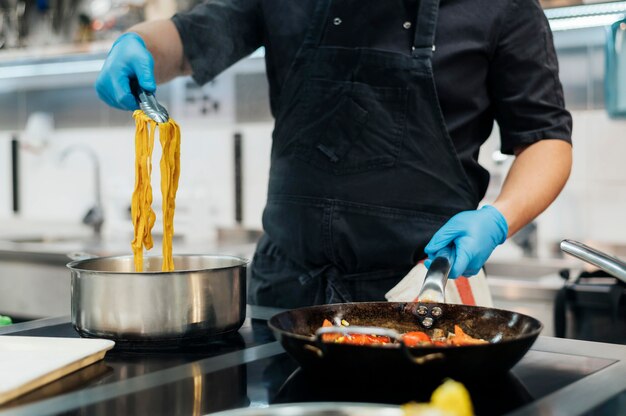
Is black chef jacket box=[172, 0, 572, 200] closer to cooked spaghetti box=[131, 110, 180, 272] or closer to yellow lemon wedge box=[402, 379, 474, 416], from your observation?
cooked spaghetti box=[131, 110, 180, 272]

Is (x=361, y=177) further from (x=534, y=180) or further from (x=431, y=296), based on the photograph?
(x=431, y=296)

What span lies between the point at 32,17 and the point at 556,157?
317 centimetres

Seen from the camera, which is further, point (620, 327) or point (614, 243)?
point (614, 243)

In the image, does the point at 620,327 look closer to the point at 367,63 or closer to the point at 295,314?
the point at 367,63

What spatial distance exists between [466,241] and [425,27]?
0.53 metres

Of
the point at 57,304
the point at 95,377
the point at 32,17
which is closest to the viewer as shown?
the point at 95,377

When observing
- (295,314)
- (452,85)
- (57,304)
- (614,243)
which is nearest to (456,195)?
(452,85)

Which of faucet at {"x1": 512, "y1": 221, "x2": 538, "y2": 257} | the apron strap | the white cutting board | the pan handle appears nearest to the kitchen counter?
the white cutting board

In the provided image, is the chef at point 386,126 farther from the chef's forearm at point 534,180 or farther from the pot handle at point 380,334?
the pot handle at point 380,334

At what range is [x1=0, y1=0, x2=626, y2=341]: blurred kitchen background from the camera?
2.98 metres

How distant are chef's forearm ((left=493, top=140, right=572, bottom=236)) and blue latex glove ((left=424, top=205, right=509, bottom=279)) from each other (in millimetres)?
175

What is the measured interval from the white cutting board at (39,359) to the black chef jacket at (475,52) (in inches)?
36.0

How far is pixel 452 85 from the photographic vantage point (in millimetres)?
1725

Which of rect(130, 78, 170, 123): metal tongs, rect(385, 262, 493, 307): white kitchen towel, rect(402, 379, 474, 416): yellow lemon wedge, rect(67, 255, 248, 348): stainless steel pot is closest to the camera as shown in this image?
rect(402, 379, 474, 416): yellow lemon wedge
